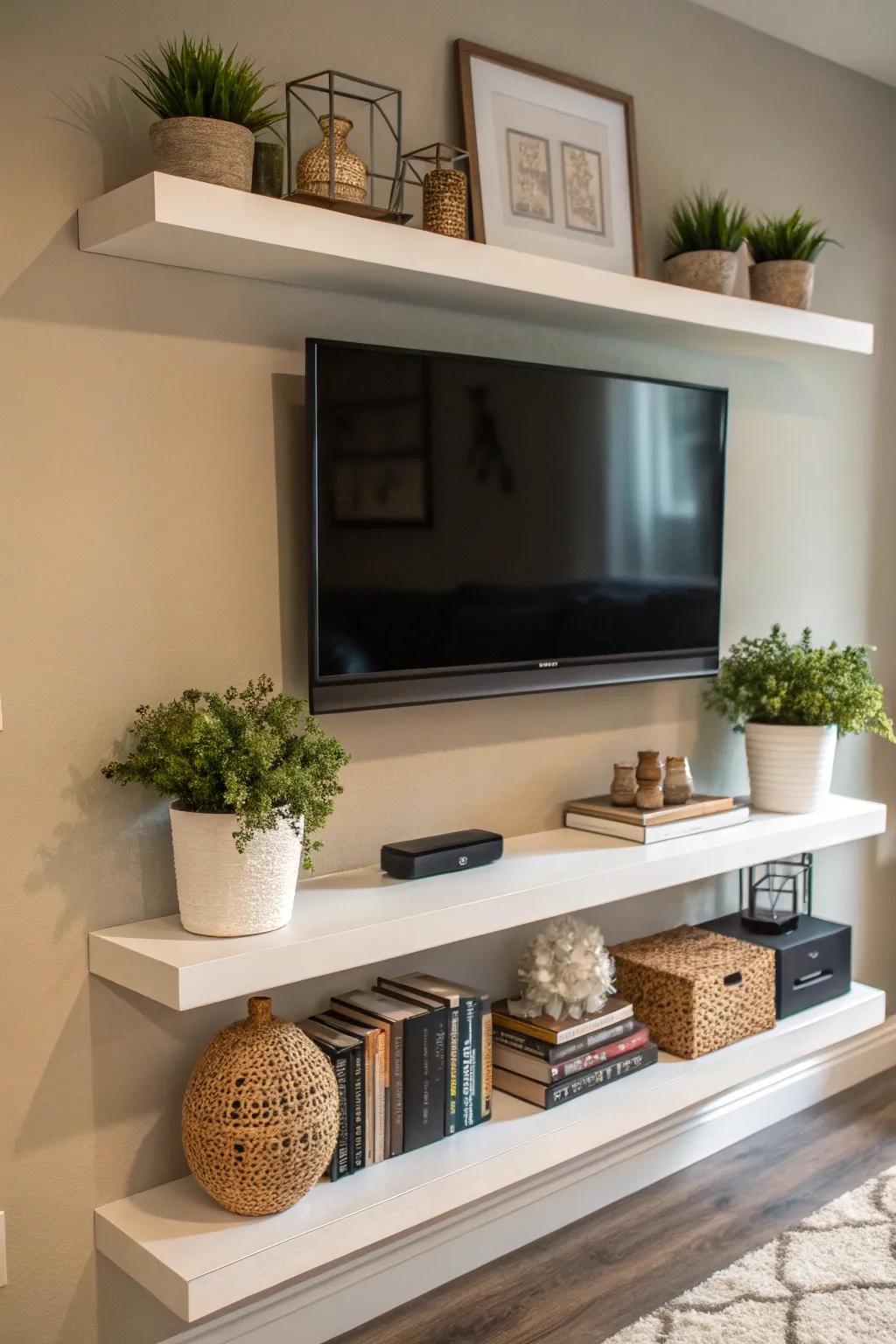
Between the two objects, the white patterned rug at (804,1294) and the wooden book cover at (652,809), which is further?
the wooden book cover at (652,809)

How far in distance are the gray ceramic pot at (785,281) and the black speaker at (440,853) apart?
1337mm

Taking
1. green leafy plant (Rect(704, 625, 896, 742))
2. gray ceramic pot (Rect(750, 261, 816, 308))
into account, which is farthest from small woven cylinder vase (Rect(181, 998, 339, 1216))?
gray ceramic pot (Rect(750, 261, 816, 308))

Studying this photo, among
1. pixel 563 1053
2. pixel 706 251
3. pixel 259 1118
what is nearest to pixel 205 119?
pixel 706 251

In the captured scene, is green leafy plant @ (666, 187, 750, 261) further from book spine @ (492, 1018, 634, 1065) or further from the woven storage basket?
book spine @ (492, 1018, 634, 1065)

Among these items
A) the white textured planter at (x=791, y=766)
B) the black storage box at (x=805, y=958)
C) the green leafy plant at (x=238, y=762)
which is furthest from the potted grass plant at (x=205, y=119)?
the black storage box at (x=805, y=958)

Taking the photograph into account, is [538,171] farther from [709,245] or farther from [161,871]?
[161,871]

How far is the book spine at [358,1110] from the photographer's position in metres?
2.04

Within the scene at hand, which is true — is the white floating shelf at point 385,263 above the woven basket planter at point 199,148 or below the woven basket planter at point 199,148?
below

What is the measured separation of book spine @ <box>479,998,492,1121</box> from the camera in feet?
7.28

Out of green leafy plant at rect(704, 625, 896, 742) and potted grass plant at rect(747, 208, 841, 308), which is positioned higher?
potted grass plant at rect(747, 208, 841, 308)

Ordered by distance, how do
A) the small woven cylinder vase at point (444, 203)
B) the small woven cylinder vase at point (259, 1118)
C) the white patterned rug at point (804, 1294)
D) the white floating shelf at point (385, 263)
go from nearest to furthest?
the white floating shelf at point (385, 263), the small woven cylinder vase at point (259, 1118), the small woven cylinder vase at point (444, 203), the white patterned rug at point (804, 1294)

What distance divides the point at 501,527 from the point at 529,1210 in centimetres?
136

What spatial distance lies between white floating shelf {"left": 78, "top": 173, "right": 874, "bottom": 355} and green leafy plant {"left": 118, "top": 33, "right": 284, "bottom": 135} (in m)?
0.14

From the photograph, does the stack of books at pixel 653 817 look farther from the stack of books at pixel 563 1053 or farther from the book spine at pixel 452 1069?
the book spine at pixel 452 1069
